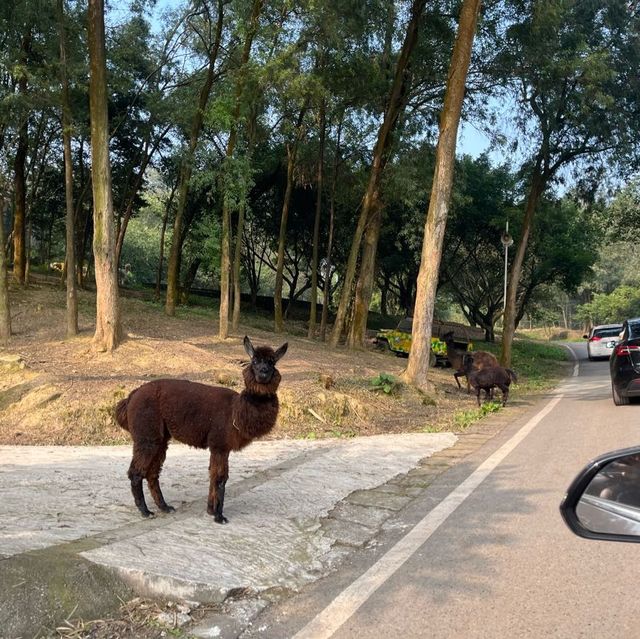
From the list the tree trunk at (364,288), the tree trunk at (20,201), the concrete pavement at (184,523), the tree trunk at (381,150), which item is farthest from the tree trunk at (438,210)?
the tree trunk at (20,201)

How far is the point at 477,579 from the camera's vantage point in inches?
171

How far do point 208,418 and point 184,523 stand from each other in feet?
2.90

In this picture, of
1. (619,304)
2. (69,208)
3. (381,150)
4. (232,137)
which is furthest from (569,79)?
(619,304)

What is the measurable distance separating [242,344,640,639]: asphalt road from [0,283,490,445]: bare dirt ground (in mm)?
4359

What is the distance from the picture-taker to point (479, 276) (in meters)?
45.7

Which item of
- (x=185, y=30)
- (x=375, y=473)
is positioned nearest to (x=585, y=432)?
(x=375, y=473)

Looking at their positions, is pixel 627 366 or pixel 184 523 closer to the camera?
pixel 184 523

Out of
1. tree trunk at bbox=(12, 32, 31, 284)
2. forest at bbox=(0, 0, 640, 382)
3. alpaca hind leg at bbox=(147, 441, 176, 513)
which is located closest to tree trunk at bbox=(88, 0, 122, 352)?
forest at bbox=(0, 0, 640, 382)

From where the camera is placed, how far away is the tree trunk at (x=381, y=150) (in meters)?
18.9

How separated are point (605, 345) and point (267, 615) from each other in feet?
96.5

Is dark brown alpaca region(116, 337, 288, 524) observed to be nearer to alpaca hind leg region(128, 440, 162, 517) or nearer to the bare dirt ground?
alpaca hind leg region(128, 440, 162, 517)

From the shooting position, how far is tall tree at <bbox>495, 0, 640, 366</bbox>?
17656mm

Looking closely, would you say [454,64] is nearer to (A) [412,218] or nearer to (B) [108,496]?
(B) [108,496]

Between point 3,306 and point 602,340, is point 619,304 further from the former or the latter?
point 3,306
